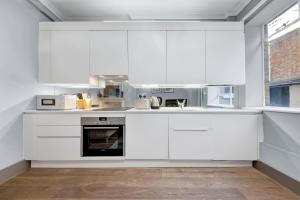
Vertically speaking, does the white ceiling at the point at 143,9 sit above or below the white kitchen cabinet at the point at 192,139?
above

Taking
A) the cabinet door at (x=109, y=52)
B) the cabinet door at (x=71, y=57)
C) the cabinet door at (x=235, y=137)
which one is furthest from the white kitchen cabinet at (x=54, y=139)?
the cabinet door at (x=235, y=137)

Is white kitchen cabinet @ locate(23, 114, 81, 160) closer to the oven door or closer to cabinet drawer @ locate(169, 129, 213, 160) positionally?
the oven door

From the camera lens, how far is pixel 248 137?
11.0ft

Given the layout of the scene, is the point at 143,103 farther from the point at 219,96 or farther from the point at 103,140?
the point at 219,96

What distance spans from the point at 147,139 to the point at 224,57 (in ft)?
5.64

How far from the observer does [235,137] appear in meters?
3.37

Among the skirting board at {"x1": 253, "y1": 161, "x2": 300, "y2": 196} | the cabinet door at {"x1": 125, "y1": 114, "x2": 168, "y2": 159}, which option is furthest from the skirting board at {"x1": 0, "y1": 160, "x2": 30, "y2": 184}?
the skirting board at {"x1": 253, "y1": 161, "x2": 300, "y2": 196}

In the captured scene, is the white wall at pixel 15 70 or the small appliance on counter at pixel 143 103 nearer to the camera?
the white wall at pixel 15 70

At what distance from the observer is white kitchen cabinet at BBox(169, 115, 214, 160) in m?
3.38

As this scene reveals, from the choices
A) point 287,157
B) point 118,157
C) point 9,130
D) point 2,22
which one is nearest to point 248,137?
point 287,157

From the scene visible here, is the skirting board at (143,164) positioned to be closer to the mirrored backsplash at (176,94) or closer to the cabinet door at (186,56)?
the mirrored backsplash at (176,94)

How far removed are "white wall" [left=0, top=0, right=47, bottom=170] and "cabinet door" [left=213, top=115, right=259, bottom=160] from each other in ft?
8.90

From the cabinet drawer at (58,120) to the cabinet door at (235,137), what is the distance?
1.99 m

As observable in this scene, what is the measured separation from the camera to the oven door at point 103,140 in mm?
3420
